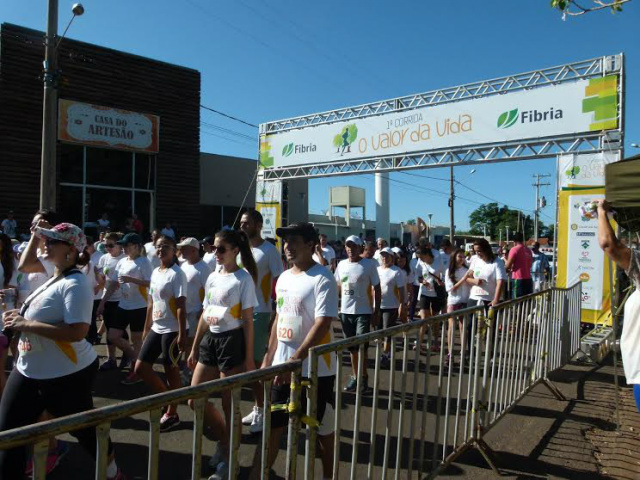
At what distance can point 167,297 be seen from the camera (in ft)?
15.0

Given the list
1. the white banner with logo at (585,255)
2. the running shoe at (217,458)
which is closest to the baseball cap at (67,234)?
the running shoe at (217,458)

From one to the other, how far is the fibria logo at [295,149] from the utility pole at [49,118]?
20.7 ft

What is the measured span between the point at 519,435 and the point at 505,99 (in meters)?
A: 7.63

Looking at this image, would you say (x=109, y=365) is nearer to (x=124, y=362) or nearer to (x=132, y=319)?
(x=124, y=362)

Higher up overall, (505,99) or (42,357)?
(505,99)

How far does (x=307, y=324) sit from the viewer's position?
10.5 feet

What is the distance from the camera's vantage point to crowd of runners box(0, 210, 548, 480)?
2.89 metres

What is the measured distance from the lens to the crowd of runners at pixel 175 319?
2.89 m

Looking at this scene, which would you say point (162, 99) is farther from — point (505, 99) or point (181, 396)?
point (181, 396)

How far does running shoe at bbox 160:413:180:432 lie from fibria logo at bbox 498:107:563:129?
28.3 ft

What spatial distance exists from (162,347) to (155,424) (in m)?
→ 3.00

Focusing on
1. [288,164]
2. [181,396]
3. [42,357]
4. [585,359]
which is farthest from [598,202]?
[288,164]

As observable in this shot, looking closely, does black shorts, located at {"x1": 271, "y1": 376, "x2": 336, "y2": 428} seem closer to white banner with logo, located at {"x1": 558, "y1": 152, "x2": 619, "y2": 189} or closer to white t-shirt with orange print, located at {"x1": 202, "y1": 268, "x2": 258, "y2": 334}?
white t-shirt with orange print, located at {"x1": 202, "y1": 268, "x2": 258, "y2": 334}

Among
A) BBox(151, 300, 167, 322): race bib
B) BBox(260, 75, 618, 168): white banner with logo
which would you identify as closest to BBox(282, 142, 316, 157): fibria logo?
BBox(260, 75, 618, 168): white banner with logo
